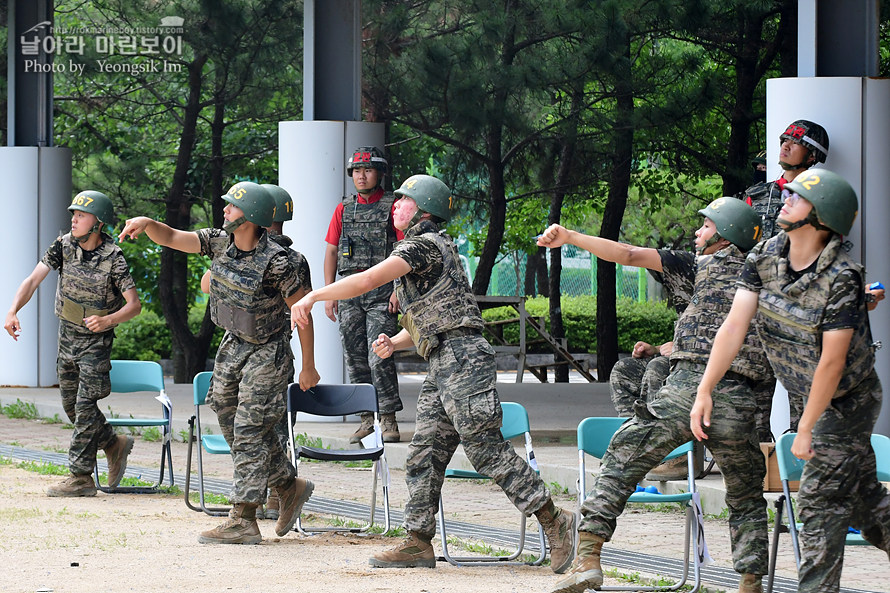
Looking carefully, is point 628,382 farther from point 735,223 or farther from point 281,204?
point 735,223

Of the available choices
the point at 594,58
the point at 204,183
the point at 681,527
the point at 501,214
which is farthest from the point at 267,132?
the point at 681,527

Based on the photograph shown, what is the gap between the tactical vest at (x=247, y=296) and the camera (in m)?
7.79

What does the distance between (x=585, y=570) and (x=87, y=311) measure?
4718mm

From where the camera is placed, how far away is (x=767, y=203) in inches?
336

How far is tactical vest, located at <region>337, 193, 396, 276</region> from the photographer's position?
10.9m

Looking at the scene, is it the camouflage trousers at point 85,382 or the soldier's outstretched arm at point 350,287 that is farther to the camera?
the camouflage trousers at point 85,382

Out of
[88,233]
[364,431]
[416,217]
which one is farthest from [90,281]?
[416,217]

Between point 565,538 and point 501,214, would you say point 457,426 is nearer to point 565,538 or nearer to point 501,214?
point 565,538

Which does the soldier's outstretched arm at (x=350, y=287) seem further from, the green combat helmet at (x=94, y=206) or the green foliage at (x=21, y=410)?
the green foliage at (x=21, y=410)

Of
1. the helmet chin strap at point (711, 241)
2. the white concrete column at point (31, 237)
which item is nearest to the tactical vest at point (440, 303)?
the helmet chin strap at point (711, 241)

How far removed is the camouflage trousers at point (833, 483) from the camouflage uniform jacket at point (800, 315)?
0.10 m

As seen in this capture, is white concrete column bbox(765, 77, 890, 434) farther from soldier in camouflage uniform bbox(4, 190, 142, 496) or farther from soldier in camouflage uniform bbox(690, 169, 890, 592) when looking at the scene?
soldier in camouflage uniform bbox(4, 190, 142, 496)

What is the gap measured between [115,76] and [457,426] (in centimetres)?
1346

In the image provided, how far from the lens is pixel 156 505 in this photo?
927 cm
